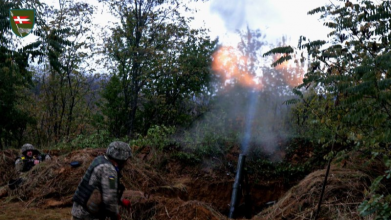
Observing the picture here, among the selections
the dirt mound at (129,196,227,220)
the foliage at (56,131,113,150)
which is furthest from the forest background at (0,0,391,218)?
the dirt mound at (129,196,227,220)

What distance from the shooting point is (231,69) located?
2341 cm

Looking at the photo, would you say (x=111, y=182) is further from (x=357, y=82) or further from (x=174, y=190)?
(x=174, y=190)

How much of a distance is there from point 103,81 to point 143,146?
601 centimetres

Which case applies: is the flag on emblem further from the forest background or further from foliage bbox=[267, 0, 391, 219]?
foliage bbox=[267, 0, 391, 219]

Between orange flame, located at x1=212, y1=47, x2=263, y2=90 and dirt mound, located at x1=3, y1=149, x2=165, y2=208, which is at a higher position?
orange flame, located at x1=212, y1=47, x2=263, y2=90

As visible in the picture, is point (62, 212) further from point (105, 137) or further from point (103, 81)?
point (103, 81)

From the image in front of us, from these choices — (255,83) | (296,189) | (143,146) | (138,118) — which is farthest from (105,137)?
(255,83)

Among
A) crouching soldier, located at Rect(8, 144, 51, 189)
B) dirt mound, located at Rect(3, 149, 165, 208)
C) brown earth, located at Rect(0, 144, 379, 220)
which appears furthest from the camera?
crouching soldier, located at Rect(8, 144, 51, 189)

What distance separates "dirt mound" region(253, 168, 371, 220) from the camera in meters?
6.94

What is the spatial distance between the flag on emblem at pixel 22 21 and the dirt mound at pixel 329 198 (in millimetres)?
6584

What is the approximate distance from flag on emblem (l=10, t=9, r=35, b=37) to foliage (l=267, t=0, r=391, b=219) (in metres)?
5.47

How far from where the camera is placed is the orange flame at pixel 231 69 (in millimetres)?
21041

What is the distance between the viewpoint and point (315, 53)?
6664 millimetres

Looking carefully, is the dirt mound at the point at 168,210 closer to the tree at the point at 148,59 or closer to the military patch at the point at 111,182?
the military patch at the point at 111,182
